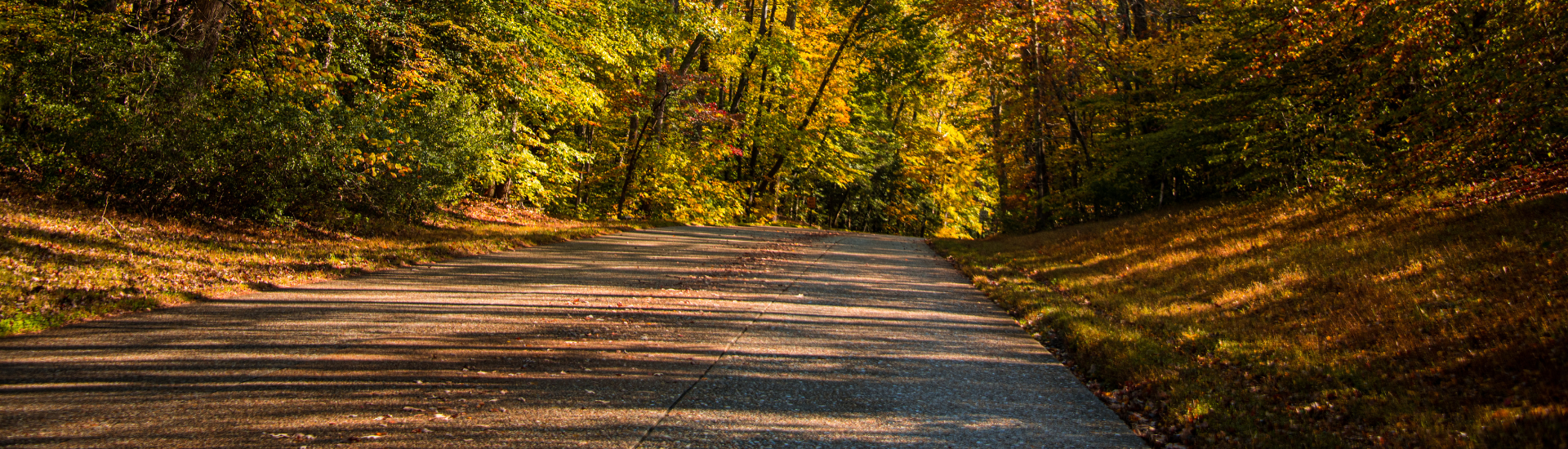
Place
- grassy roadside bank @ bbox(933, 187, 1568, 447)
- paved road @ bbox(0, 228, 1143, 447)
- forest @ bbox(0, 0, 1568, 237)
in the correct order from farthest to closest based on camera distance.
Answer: forest @ bbox(0, 0, 1568, 237) < grassy roadside bank @ bbox(933, 187, 1568, 447) < paved road @ bbox(0, 228, 1143, 447)

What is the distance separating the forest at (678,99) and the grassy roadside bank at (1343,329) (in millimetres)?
767

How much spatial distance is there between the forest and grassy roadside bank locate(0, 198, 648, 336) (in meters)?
0.54

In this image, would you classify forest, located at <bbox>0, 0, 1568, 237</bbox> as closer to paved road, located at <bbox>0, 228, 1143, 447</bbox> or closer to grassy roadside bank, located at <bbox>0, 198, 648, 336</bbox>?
grassy roadside bank, located at <bbox>0, 198, 648, 336</bbox>

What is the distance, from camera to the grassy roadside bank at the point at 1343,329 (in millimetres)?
4438

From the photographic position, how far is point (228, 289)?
313 inches

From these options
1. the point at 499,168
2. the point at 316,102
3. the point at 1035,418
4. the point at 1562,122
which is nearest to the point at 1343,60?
the point at 1562,122

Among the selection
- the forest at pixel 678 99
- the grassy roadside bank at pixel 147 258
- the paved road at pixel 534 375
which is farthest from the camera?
the forest at pixel 678 99

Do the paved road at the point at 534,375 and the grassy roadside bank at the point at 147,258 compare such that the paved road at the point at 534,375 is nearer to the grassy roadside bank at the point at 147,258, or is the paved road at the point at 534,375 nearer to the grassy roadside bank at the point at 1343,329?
the grassy roadside bank at the point at 147,258

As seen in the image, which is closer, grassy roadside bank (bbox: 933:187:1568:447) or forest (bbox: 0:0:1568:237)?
grassy roadside bank (bbox: 933:187:1568:447)

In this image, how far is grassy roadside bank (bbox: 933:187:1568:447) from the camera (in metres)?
4.44

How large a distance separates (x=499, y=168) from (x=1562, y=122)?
1553 cm

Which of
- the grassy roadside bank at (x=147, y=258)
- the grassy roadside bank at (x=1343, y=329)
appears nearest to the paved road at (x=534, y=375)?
the grassy roadside bank at (x=147, y=258)

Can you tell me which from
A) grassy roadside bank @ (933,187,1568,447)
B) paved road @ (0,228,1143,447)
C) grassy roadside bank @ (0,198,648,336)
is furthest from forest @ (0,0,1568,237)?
paved road @ (0,228,1143,447)

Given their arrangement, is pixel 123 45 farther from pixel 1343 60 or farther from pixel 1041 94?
pixel 1041 94
